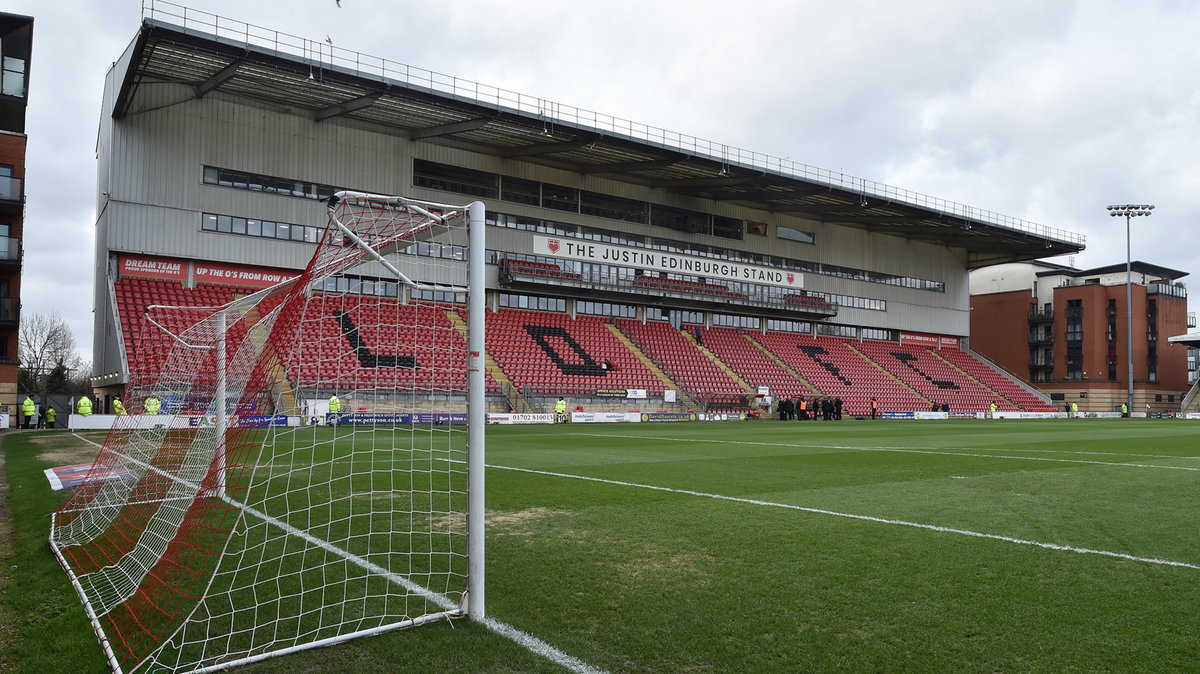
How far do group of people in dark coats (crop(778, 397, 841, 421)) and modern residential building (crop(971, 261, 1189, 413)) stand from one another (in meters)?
28.2

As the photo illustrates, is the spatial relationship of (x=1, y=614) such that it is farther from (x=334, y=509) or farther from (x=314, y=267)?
(x=334, y=509)

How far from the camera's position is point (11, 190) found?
26484mm

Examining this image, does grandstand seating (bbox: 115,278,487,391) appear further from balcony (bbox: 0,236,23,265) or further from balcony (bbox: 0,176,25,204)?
balcony (bbox: 0,176,25,204)

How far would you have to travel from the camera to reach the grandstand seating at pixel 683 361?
3897 centimetres

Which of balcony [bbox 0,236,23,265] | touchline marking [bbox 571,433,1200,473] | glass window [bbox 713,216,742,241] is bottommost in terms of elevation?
touchline marking [bbox 571,433,1200,473]

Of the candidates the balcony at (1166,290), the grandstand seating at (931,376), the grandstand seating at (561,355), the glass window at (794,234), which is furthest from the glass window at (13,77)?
the balcony at (1166,290)

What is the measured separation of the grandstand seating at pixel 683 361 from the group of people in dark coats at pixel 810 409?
7.74ft

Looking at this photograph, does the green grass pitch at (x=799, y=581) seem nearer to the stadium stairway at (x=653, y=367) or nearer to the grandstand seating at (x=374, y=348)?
the grandstand seating at (x=374, y=348)

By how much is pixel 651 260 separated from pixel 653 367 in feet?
18.3

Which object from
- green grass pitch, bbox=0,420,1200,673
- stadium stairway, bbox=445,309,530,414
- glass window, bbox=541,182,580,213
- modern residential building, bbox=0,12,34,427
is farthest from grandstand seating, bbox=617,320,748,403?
green grass pitch, bbox=0,420,1200,673

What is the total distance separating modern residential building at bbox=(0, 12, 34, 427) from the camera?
86.9 ft

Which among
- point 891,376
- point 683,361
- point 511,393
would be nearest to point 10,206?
point 511,393

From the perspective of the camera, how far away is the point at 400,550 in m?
6.29

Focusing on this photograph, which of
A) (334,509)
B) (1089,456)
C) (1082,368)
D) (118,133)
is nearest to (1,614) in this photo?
(334,509)
